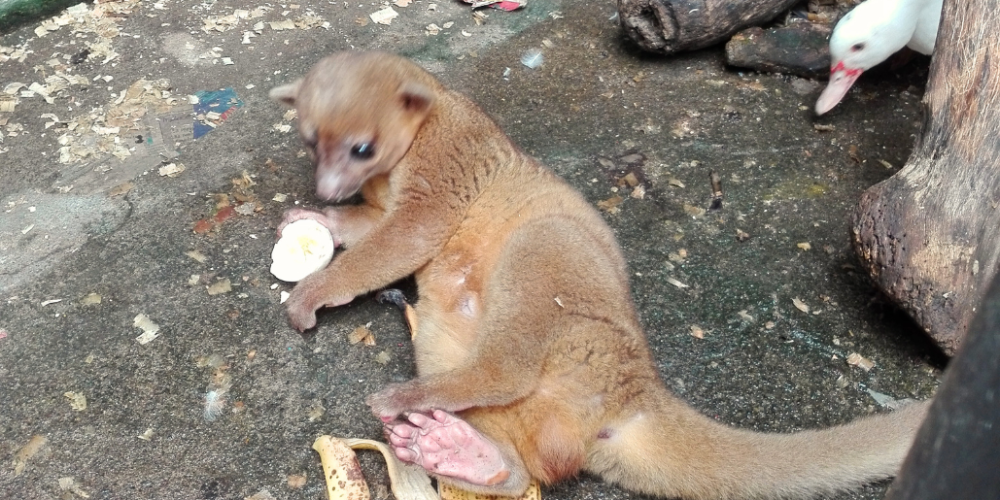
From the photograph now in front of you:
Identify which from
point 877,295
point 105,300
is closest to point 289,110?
point 105,300

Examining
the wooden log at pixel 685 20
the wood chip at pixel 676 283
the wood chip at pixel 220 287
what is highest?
the wooden log at pixel 685 20

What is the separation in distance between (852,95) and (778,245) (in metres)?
1.58

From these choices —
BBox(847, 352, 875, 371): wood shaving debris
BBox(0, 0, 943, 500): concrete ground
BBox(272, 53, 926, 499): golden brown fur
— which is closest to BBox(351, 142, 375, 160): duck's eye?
BBox(272, 53, 926, 499): golden brown fur

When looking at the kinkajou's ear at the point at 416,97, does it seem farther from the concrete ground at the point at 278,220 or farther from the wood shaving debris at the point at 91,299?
the wood shaving debris at the point at 91,299

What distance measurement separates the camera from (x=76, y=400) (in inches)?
111

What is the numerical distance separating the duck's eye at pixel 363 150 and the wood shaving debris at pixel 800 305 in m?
1.91

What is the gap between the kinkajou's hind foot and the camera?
7.94 ft

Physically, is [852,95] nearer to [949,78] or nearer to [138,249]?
[949,78]

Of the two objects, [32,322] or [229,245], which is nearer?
[32,322]

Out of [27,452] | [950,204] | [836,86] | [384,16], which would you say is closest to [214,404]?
[27,452]

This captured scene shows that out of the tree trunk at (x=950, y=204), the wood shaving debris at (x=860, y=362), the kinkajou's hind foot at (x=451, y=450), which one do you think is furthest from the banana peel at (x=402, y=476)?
the tree trunk at (x=950, y=204)

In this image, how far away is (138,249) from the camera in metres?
3.41

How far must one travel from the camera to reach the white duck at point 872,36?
14.0 ft

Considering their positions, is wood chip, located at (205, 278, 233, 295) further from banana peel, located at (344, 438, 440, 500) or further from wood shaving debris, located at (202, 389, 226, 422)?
banana peel, located at (344, 438, 440, 500)
